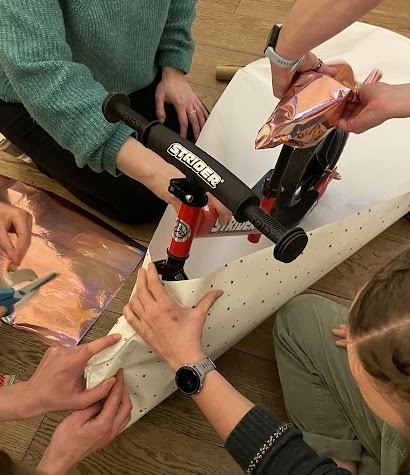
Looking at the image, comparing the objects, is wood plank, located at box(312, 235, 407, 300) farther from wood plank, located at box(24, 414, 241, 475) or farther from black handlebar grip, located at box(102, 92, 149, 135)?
black handlebar grip, located at box(102, 92, 149, 135)

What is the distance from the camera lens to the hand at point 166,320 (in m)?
0.68

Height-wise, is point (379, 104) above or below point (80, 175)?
above

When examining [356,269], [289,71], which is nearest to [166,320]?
[289,71]

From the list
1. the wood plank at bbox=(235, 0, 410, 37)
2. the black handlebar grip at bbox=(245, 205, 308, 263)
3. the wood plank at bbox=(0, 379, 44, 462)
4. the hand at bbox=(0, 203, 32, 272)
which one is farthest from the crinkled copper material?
the wood plank at bbox=(235, 0, 410, 37)

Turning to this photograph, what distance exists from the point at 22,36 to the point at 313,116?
406 mm

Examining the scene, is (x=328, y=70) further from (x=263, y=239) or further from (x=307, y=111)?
(x=263, y=239)

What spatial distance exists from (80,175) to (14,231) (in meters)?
0.15

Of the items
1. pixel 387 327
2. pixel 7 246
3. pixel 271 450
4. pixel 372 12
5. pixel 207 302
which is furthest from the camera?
pixel 372 12

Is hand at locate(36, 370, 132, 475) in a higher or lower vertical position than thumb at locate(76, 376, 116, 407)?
lower

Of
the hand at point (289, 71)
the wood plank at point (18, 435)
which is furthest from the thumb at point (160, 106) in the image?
the wood plank at point (18, 435)

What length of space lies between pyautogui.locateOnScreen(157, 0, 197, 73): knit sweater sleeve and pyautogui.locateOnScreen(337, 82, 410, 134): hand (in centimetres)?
42

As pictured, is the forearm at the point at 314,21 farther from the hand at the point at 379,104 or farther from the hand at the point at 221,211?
the hand at the point at 221,211

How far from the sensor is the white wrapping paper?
0.74 metres

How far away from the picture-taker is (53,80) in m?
0.76
